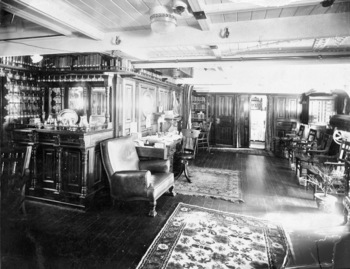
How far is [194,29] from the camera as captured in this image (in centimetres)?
294

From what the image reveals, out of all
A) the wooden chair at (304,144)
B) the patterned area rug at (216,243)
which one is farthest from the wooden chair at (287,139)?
the patterned area rug at (216,243)

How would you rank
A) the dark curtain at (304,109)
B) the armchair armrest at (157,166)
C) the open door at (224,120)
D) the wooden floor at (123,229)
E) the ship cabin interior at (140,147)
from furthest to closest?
the open door at (224,120) < the dark curtain at (304,109) < the armchair armrest at (157,166) < the ship cabin interior at (140,147) < the wooden floor at (123,229)

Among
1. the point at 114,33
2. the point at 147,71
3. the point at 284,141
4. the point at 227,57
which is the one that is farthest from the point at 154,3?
the point at 284,141

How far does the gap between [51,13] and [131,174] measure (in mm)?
2240

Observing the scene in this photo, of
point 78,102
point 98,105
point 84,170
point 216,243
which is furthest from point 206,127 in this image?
point 216,243

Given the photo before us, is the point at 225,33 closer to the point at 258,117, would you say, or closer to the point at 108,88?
the point at 108,88

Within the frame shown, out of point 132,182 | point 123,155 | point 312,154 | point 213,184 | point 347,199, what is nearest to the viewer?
point 347,199

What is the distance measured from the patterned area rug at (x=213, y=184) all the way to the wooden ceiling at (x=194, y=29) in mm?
2387

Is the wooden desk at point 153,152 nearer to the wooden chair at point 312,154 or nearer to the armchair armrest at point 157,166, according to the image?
the armchair armrest at point 157,166

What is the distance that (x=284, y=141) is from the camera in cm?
846

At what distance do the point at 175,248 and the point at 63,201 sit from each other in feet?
7.52

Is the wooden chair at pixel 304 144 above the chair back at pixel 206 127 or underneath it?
underneath

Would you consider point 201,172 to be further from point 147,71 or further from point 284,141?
point 284,141

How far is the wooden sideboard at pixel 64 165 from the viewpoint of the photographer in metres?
4.00
